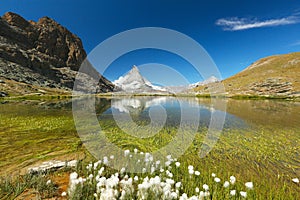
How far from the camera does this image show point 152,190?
5.04 metres

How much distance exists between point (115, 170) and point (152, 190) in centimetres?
348

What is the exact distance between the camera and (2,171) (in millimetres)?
7730

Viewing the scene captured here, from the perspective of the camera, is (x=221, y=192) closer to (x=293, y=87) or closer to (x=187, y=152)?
(x=187, y=152)

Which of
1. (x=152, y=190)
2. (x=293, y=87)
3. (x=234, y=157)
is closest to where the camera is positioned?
(x=152, y=190)

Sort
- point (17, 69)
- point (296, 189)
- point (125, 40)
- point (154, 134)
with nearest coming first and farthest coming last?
point (296, 189) < point (154, 134) < point (125, 40) < point (17, 69)

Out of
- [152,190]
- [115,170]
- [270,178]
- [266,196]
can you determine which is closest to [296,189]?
[270,178]

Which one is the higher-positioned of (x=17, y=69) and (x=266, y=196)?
(x=17, y=69)

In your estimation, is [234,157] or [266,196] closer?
[266,196]

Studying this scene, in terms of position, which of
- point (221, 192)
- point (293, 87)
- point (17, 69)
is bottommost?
point (221, 192)

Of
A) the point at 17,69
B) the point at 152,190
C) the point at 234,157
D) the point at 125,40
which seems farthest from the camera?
the point at 17,69

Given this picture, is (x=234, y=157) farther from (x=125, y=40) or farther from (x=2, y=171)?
(x=125, y=40)

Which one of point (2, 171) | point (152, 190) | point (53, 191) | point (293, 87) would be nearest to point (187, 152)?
point (152, 190)

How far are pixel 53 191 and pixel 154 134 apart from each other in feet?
37.3

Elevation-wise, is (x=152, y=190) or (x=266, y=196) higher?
(x=152, y=190)
